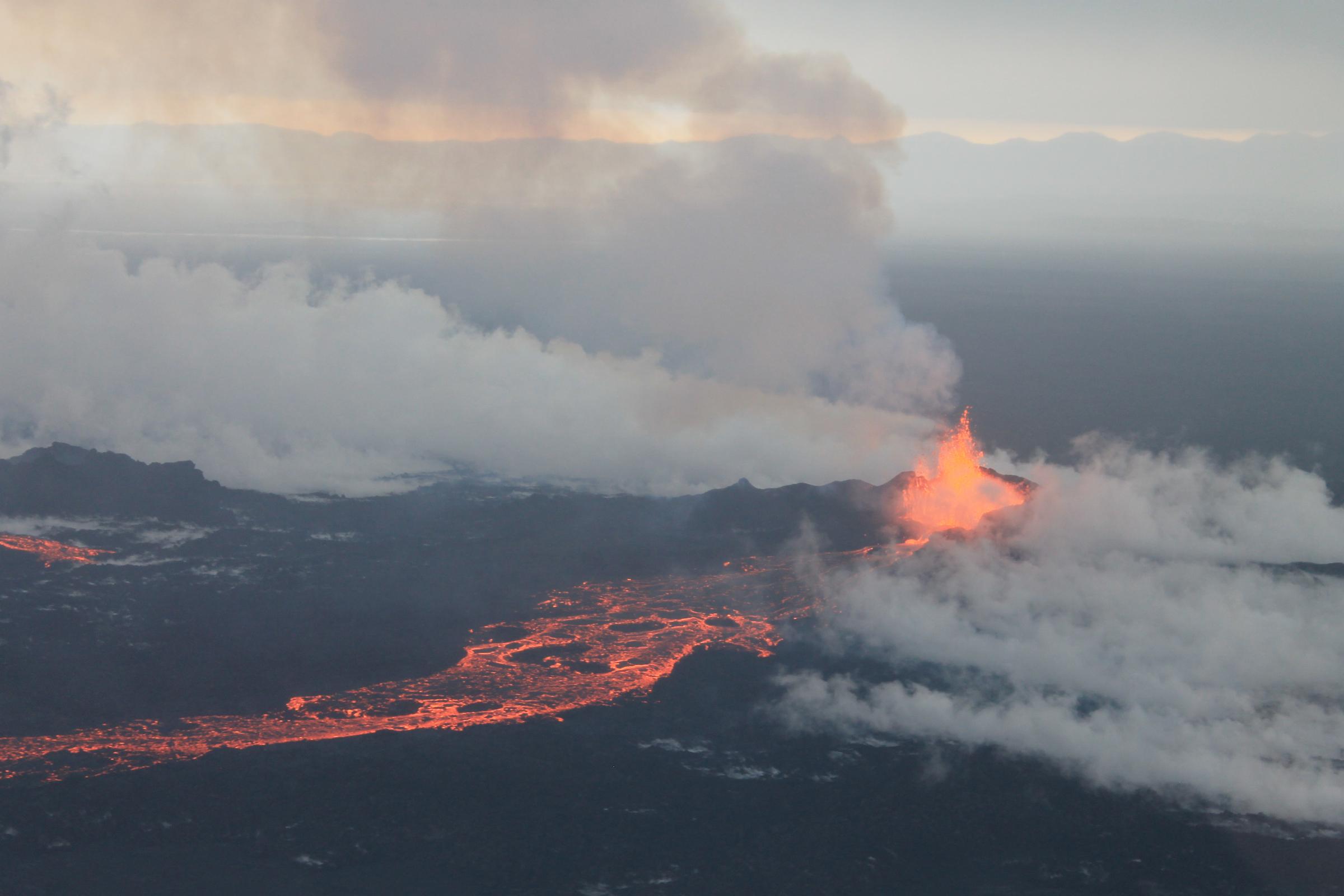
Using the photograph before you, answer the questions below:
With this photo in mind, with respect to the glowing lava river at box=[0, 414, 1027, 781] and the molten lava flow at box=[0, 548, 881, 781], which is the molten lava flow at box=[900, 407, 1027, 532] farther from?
the molten lava flow at box=[0, 548, 881, 781]

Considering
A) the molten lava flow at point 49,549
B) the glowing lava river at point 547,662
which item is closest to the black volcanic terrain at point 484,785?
the glowing lava river at point 547,662

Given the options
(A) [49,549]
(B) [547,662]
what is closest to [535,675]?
(B) [547,662]

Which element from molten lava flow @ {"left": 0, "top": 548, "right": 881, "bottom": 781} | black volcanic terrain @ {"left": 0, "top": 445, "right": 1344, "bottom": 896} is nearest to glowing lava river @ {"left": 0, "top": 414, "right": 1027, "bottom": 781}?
molten lava flow @ {"left": 0, "top": 548, "right": 881, "bottom": 781}

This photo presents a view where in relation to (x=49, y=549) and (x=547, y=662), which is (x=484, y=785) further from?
(x=49, y=549)

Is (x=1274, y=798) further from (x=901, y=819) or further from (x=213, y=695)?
(x=213, y=695)

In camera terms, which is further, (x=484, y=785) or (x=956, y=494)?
(x=956, y=494)

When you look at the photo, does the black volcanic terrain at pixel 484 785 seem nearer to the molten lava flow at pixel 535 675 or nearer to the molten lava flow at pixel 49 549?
the molten lava flow at pixel 535 675

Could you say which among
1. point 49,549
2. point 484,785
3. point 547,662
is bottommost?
point 484,785
